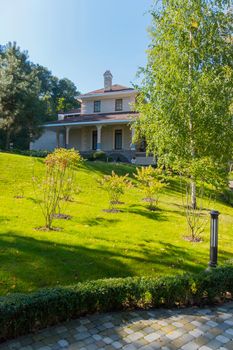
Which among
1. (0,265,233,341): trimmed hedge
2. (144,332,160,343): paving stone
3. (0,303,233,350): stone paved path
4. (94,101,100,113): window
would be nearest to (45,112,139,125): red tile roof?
(94,101,100,113): window

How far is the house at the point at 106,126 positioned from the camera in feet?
81.6

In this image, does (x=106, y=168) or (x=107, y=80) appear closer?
(x=106, y=168)

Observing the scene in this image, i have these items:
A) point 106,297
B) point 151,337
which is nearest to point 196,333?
point 151,337

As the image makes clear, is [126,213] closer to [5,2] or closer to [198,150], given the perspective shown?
[198,150]

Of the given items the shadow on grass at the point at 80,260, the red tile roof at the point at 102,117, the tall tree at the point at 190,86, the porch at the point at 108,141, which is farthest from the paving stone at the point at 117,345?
the red tile roof at the point at 102,117

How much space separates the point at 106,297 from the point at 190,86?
7706 mm

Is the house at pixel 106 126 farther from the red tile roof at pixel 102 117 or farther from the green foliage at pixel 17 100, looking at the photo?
the green foliage at pixel 17 100

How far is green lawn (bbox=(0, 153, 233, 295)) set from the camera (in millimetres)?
5070

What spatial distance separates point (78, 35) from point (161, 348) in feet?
50.9

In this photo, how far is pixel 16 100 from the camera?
2269 centimetres

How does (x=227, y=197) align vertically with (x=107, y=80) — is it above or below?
below

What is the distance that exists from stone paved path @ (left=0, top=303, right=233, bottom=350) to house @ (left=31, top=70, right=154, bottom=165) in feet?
→ 65.3

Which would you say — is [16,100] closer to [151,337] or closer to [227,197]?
[227,197]

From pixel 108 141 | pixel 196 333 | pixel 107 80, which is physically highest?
pixel 107 80
